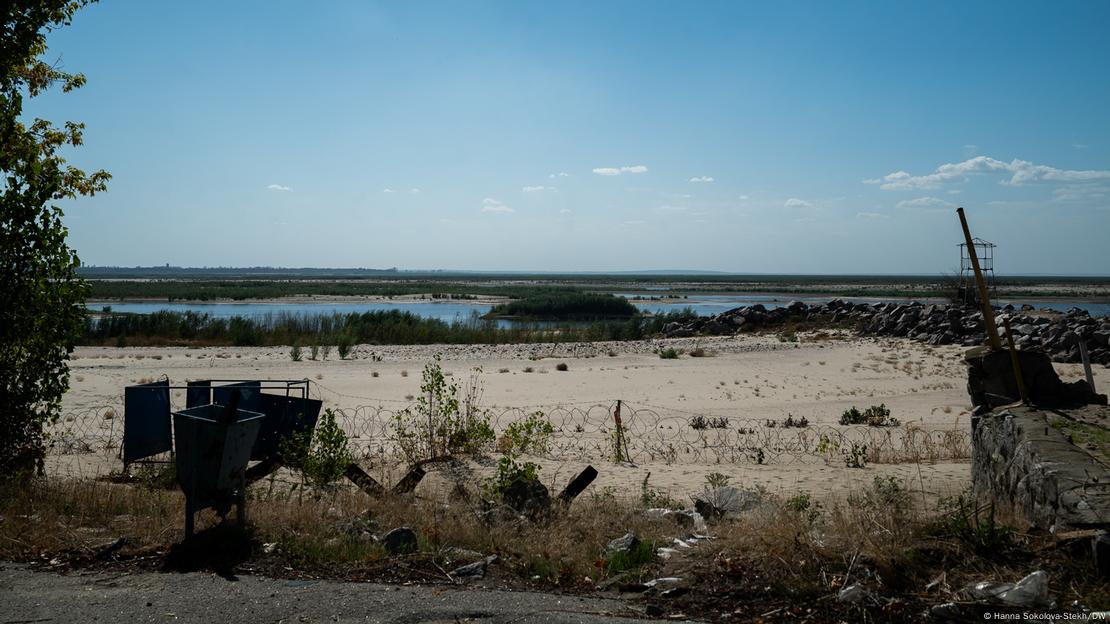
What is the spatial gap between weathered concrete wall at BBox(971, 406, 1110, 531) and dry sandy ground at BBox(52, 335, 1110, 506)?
125 centimetres

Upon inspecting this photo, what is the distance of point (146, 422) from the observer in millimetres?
9758

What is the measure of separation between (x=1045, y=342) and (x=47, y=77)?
3139cm

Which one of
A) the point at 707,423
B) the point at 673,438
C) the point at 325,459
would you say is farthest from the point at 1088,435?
the point at 707,423

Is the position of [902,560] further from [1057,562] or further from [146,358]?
[146,358]

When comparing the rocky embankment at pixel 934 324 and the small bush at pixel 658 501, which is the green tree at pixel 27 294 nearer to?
the small bush at pixel 658 501

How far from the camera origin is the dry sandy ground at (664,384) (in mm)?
10453

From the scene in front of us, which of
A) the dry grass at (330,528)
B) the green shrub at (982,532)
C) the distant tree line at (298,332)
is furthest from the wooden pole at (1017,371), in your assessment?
the distant tree line at (298,332)

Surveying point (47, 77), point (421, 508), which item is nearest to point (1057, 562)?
point (421, 508)

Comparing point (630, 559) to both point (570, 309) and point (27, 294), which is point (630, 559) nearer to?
point (27, 294)

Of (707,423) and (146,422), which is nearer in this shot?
(146,422)

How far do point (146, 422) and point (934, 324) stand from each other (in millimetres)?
33988

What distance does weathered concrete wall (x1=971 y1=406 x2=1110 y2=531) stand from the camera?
5.32m

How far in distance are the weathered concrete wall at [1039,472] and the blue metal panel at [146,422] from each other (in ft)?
31.7

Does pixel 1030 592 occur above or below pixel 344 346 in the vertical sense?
above
